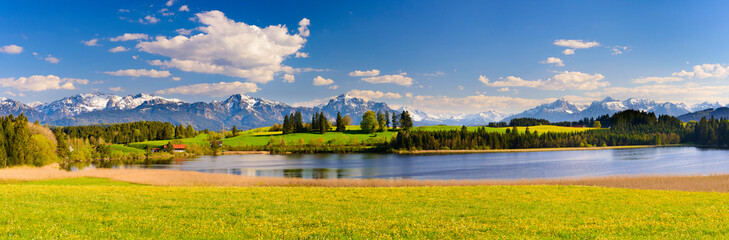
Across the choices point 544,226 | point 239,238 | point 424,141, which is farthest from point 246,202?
point 424,141

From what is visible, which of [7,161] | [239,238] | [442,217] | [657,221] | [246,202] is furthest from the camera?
[7,161]

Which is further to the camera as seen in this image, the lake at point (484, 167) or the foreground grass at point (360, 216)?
the lake at point (484, 167)

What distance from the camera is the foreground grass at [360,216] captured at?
1655cm

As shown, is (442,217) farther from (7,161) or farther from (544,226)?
(7,161)

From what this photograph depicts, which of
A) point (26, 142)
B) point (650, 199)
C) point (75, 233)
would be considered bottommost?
point (650, 199)

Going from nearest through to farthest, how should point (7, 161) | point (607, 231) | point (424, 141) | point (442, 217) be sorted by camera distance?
1. point (607, 231)
2. point (442, 217)
3. point (7, 161)
4. point (424, 141)

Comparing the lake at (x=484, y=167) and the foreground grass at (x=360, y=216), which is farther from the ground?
the foreground grass at (x=360, y=216)

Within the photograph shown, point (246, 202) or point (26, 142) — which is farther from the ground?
point (26, 142)

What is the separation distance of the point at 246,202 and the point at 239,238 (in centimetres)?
1211

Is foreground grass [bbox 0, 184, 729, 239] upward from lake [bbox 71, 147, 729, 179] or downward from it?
upward

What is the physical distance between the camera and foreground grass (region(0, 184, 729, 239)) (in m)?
16.5

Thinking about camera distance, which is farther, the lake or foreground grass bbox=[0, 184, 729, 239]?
the lake

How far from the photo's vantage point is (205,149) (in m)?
195

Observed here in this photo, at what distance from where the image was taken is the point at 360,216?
2141 cm
